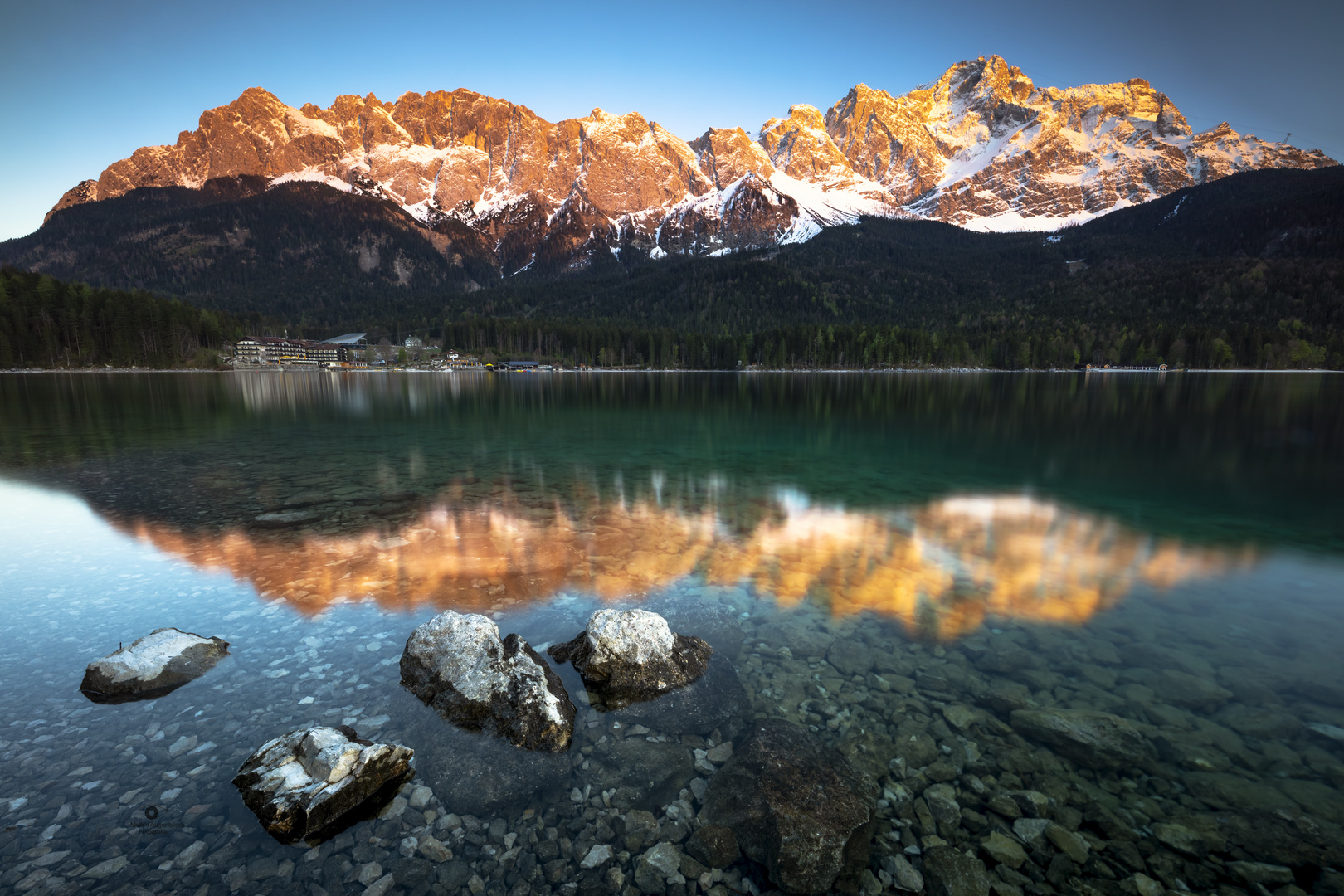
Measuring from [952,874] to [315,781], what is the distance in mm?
7140

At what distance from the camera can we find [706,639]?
11.1 metres

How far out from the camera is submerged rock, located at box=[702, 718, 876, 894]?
5.99 meters

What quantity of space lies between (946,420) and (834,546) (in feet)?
127

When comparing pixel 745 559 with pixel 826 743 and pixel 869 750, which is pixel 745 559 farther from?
pixel 869 750

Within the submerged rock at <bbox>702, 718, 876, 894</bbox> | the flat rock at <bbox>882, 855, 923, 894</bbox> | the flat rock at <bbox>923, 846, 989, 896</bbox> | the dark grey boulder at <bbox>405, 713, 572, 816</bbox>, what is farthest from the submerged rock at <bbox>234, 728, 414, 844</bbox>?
the flat rock at <bbox>923, 846, 989, 896</bbox>

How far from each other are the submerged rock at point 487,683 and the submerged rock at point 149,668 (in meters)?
3.39

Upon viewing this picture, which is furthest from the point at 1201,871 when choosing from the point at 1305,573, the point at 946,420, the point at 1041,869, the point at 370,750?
the point at 946,420

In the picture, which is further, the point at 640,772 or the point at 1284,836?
the point at 640,772

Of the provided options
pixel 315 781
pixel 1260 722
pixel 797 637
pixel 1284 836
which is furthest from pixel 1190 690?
pixel 315 781

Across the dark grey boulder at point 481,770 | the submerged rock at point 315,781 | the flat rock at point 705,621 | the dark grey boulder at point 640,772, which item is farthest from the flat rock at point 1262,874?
the submerged rock at point 315,781

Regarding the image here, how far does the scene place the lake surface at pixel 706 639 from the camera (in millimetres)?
6148

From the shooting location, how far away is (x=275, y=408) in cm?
5916

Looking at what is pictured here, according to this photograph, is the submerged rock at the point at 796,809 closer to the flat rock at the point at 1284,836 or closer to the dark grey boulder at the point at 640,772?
the dark grey boulder at the point at 640,772

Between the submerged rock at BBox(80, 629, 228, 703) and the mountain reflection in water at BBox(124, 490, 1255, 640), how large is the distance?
Result: 2.33 meters
